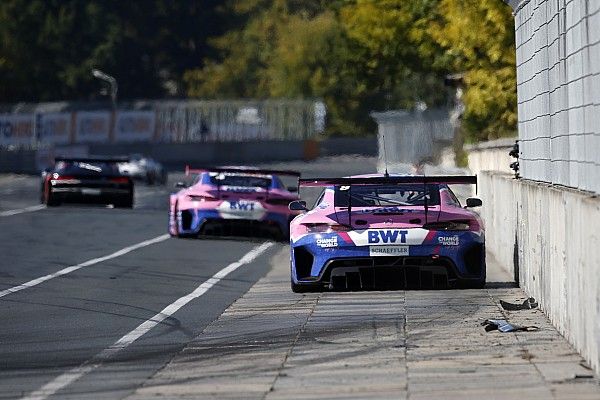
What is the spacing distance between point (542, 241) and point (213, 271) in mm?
7362

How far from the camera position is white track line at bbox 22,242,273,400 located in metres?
10.3

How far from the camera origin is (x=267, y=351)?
12023 millimetres

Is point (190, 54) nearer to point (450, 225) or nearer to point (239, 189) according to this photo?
point (239, 189)

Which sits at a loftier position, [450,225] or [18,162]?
[18,162]

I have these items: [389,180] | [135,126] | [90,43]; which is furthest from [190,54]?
[389,180]

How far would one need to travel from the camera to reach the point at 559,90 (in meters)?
13.5

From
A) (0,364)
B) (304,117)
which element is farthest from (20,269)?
(304,117)

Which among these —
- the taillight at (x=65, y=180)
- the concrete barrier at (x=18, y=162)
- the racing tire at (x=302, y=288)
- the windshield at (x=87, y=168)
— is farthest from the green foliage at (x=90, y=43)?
the racing tire at (x=302, y=288)

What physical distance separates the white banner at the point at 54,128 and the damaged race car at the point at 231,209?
54388mm

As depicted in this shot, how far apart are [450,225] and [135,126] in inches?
2857

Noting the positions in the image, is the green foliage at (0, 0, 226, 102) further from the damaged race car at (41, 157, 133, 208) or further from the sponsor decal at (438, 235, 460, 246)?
the sponsor decal at (438, 235, 460, 246)

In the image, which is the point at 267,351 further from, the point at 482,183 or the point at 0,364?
the point at 482,183

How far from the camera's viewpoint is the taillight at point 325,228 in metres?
16.8

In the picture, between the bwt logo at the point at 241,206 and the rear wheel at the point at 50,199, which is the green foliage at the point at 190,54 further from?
the bwt logo at the point at 241,206
